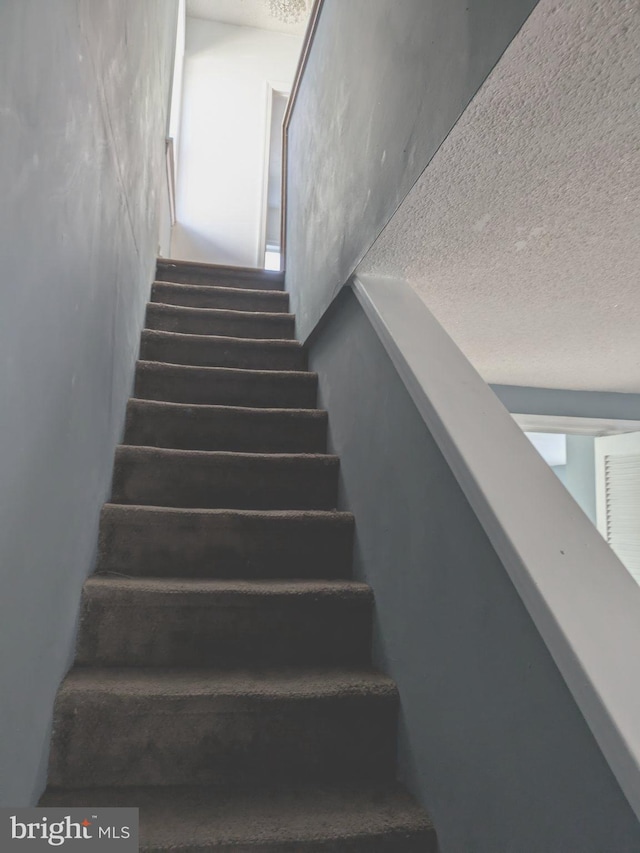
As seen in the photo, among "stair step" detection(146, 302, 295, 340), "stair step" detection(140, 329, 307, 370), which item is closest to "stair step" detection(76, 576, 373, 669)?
"stair step" detection(140, 329, 307, 370)

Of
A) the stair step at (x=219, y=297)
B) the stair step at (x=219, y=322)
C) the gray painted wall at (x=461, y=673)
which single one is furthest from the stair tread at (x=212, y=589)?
the stair step at (x=219, y=297)

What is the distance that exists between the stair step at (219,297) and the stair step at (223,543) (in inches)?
63.6

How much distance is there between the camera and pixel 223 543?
4.79ft

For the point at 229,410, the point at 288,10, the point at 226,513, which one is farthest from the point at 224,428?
the point at 288,10

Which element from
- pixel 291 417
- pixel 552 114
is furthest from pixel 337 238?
pixel 552 114

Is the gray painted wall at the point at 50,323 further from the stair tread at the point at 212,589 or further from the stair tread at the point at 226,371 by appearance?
the stair tread at the point at 226,371

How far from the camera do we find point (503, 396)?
114 inches

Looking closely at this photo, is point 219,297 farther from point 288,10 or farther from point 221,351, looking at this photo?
point 288,10

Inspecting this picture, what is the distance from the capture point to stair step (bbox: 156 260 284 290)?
3.08 meters

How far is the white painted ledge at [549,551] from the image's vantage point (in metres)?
0.58

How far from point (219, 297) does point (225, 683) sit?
2.14 meters

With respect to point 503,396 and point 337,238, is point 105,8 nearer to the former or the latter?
point 337,238

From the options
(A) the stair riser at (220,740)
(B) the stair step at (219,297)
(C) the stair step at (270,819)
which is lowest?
(C) the stair step at (270,819)

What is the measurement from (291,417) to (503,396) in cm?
147
